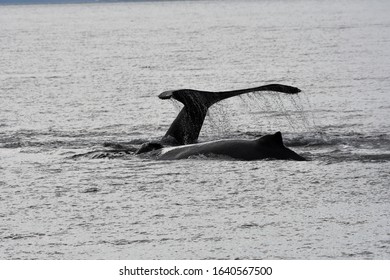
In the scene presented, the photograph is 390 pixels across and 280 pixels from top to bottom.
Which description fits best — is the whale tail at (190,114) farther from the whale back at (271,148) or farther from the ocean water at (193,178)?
the whale back at (271,148)

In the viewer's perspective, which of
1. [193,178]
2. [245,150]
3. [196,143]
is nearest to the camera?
[193,178]

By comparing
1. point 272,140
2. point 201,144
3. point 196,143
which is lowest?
point 196,143

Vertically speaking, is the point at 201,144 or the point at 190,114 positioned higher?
the point at 190,114

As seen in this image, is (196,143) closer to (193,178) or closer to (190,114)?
(190,114)

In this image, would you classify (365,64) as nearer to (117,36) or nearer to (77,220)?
(77,220)

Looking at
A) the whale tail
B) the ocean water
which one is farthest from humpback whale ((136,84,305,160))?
the ocean water

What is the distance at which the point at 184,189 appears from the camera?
742cm

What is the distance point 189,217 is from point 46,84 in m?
10.4

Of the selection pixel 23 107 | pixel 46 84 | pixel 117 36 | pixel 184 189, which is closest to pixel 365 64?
pixel 46 84

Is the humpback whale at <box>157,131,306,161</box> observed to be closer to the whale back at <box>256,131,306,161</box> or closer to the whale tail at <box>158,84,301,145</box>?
the whale back at <box>256,131,306,161</box>

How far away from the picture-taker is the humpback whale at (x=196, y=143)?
8188 millimetres

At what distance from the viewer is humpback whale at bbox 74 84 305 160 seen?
8.19 meters

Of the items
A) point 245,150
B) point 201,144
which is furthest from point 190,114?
point 245,150

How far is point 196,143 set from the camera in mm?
9133
